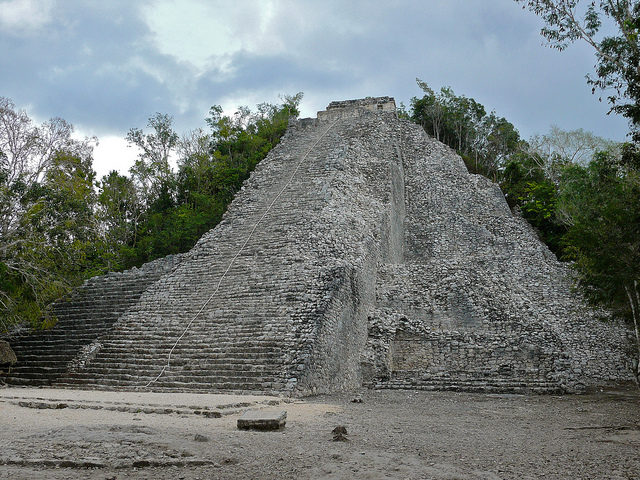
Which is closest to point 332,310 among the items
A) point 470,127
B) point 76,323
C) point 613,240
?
point 613,240

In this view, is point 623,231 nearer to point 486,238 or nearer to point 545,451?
point 545,451

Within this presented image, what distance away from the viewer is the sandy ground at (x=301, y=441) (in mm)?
3762

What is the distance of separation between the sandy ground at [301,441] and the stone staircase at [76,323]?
9.41ft

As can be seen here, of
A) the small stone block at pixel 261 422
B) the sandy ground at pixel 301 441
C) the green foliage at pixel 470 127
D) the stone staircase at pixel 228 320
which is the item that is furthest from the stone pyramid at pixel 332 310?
the green foliage at pixel 470 127

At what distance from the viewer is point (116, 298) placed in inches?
518

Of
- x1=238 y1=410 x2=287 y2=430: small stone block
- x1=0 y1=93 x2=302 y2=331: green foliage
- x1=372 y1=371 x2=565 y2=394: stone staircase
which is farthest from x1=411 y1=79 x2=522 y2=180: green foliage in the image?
x1=238 y1=410 x2=287 y2=430: small stone block

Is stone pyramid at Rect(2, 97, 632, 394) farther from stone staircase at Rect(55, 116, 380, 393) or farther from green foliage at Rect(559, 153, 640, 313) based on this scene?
green foliage at Rect(559, 153, 640, 313)

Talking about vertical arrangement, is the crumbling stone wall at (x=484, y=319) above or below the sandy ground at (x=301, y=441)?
above

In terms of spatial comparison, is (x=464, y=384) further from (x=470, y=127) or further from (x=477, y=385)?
(x=470, y=127)

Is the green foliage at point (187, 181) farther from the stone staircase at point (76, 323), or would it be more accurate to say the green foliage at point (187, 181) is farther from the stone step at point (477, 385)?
the stone step at point (477, 385)

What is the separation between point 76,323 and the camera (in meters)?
12.4

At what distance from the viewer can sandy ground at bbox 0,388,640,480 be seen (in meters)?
3.76

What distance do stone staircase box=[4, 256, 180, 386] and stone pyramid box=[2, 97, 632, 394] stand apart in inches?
2.0

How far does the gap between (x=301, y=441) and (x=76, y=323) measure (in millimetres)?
9208
